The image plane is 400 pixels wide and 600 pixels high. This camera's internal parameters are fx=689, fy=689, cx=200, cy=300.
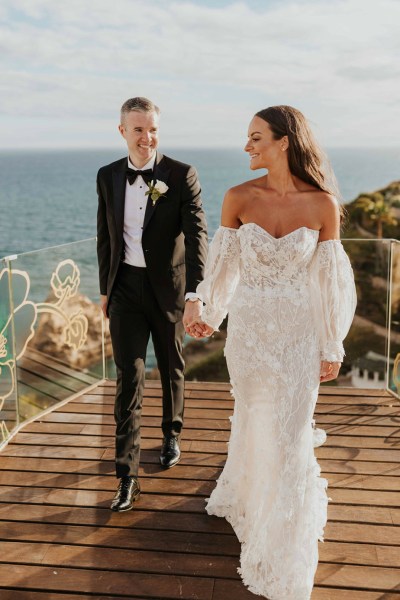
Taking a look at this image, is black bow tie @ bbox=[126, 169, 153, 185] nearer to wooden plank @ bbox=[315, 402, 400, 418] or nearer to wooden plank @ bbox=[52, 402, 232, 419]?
wooden plank @ bbox=[52, 402, 232, 419]

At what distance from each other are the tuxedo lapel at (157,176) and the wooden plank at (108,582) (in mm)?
1524

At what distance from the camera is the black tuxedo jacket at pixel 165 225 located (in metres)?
3.25

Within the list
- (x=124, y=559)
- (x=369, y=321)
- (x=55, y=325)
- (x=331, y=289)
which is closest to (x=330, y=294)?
(x=331, y=289)

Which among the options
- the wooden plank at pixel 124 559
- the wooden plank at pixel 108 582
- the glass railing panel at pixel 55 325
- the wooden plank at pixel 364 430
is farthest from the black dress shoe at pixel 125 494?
the wooden plank at pixel 364 430

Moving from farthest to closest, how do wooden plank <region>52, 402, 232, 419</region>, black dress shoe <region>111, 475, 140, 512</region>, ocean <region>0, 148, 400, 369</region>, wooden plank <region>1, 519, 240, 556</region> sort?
ocean <region>0, 148, 400, 369</region>, wooden plank <region>52, 402, 232, 419</region>, black dress shoe <region>111, 475, 140, 512</region>, wooden plank <region>1, 519, 240, 556</region>

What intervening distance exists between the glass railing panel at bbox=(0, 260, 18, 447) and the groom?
90 centimetres

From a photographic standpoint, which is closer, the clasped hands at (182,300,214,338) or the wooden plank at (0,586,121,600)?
the wooden plank at (0,586,121,600)

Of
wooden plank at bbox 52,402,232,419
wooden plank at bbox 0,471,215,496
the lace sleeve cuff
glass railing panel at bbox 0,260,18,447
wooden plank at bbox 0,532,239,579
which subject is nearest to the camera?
the lace sleeve cuff

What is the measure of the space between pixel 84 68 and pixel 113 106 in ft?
27.7

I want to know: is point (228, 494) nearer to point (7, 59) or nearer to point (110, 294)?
point (110, 294)

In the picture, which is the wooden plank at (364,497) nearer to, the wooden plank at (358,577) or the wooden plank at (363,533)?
the wooden plank at (363,533)

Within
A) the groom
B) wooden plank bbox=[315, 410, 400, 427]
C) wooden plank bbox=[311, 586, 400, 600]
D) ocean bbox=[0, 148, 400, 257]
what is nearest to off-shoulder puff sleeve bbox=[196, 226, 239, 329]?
the groom

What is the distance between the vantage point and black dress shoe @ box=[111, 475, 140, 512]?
3184mm

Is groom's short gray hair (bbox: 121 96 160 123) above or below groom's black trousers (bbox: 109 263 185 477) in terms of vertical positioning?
above
